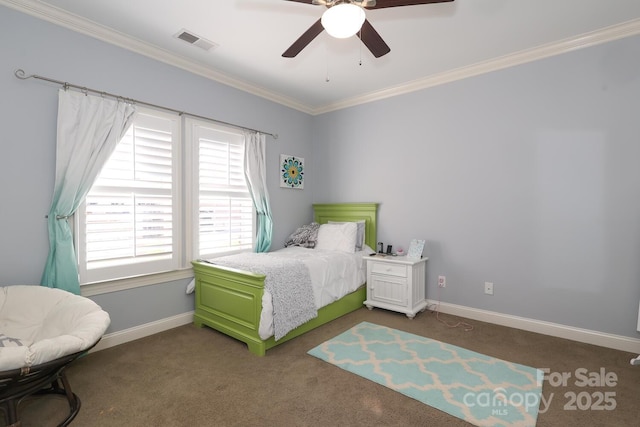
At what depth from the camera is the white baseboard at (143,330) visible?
254cm

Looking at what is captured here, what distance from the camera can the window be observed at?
2531 mm

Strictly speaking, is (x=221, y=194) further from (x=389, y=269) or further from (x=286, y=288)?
(x=389, y=269)

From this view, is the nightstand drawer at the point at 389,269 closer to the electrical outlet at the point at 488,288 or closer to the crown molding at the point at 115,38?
the electrical outlet at the point at 488,288

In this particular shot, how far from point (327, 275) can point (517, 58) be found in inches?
108

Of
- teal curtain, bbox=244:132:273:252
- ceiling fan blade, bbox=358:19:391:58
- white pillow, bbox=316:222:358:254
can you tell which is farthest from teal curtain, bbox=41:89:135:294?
white pillow, bbox=316:222:358:254

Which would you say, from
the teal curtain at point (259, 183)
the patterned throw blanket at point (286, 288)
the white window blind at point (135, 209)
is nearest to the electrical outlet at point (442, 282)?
the patterned throw blanket at point (286, 288)

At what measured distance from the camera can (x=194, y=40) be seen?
2.67 metres

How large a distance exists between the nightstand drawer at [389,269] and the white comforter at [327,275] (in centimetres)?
19

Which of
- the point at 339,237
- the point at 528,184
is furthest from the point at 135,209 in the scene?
the point at 528,184

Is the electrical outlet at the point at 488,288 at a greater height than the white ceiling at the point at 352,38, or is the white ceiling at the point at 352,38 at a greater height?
the white ceiling at the point at 352,38

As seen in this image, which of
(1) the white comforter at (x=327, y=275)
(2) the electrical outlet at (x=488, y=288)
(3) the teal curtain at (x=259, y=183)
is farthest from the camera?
(3) the teal curtain at (x=259, y=183)

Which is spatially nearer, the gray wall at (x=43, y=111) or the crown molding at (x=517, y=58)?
the gray wall at (x=43, y=111)

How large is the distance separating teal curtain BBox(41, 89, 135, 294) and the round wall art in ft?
6.58

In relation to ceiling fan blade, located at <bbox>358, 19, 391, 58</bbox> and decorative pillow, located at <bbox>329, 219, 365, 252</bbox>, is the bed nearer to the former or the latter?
decorative pillow, located at <bbox>329, 219, 365, 252</bbox>
